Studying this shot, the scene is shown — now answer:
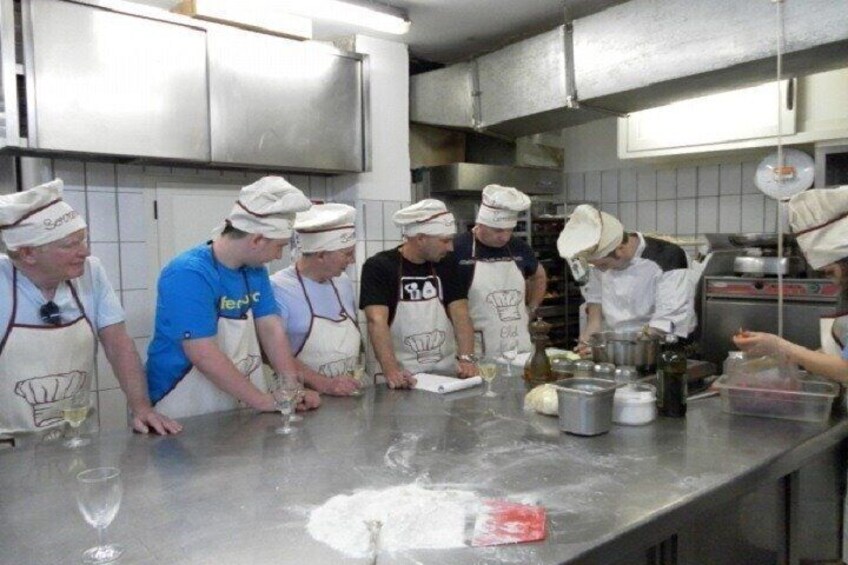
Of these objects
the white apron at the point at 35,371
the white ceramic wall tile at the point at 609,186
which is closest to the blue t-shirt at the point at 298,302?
the white apron at the point at 35,371

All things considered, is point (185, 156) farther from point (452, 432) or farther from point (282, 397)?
point (452, 432)

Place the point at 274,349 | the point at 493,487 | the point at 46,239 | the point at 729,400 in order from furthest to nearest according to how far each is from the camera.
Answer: the point at 274,349, the point at 729,400, the point at 46,239, the point at 493,487

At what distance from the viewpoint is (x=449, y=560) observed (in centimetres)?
120

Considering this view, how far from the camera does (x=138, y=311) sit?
3.52 metres

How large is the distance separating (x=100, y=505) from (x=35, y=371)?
1095mm

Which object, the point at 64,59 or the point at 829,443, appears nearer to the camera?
the point at 829,443

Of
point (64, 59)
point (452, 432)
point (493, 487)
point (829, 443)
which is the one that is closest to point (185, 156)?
point (64, 59)

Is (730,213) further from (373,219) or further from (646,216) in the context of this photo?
(373,219)

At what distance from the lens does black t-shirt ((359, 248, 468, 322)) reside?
9.50ft

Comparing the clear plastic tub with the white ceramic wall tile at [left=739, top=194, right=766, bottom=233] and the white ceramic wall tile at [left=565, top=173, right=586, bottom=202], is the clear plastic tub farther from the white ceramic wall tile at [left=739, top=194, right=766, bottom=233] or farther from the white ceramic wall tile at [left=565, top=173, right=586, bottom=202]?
the white ceramic wall tile at [left=565, top=173, right=586, bottom=202]

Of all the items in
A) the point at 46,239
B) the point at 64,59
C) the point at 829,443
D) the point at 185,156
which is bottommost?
the point at 829,443

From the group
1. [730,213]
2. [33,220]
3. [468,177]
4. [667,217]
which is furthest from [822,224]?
[667,217]

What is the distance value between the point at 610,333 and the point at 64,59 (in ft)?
8.80

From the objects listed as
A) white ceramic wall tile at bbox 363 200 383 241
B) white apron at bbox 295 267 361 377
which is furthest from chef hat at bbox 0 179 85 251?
white ceramic wall tile at bbox 363 200 383 241
